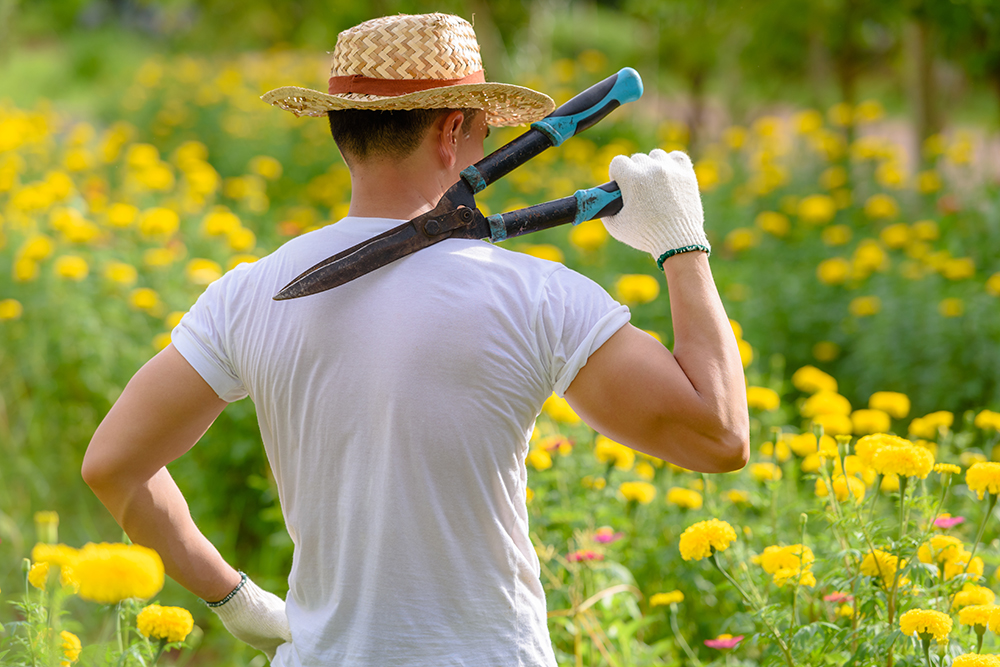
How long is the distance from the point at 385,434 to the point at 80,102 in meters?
17.2

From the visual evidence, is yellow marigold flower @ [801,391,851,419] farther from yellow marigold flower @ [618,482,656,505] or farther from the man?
the man

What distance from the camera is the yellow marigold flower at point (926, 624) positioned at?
1380 mm

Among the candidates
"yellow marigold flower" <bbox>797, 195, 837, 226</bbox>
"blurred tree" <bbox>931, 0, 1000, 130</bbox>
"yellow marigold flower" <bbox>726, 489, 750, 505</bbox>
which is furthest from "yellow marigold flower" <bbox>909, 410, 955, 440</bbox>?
"blurred tree" <bbox>931, 0, 1000, 130</bbox>

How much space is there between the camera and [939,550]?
166 cm

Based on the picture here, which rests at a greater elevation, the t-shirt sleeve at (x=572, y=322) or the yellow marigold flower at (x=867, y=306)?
the t-shirt sleeve at (x=572, y=322)

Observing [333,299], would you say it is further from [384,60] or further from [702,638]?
[702,638]

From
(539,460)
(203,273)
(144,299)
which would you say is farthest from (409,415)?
(144,299)

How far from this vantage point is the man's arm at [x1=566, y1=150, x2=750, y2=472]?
3.96 feet

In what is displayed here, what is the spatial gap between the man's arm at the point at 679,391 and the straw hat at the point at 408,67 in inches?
17.2

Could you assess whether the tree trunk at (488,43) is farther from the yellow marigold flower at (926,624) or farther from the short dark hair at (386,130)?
the yellow marigold flower at (926,624)

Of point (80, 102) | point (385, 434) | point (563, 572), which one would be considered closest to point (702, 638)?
point (563, 572)

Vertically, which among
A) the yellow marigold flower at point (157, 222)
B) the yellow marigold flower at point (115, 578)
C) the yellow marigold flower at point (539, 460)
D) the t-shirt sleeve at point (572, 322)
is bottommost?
the yellow marigold flower at point (539, 460)

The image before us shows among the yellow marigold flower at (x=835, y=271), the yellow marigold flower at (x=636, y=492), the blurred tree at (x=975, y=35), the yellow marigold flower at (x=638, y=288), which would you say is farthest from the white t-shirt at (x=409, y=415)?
the blurred tree at (x=975, y=35)

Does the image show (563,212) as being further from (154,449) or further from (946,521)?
(946,521)
